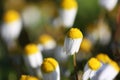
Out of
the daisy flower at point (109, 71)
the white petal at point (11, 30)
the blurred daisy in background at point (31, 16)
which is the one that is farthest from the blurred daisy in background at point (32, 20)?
the daisy flower at point (109, 71)

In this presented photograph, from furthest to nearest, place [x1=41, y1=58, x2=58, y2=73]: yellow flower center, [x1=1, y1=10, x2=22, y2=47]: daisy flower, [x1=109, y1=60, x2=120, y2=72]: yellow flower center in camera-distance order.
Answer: [x1=1, y1=10, x2=22, y2=47]: daisy flower → [x1=109, y1=60, x2=120, y2=72]: yellow flower center → [x1=41, y1=58, x2=58, y2=73]: yellow flower center

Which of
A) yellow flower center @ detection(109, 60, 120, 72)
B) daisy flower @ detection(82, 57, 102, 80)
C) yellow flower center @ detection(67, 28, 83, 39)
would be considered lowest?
yellow flower center @ detection(109, 60, 120, 72)

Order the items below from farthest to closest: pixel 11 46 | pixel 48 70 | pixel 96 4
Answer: pixel 96 4, pixel 11 46, pixel 48 70

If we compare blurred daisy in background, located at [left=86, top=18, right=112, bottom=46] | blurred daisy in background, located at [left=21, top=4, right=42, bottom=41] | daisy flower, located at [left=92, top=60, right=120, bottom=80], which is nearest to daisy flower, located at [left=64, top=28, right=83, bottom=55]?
daisy flower, located at [left=92, top=60, right=120, bottom=80]

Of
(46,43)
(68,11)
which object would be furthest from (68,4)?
(46,43)

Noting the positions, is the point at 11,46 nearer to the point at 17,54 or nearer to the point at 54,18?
the point at 17,54

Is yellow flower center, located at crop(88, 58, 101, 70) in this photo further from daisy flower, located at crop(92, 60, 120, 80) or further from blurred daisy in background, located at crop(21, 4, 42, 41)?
blurred daisy in background, located at crop(21, 4, 42, 41)

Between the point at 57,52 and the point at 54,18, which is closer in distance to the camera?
the point at 57,52

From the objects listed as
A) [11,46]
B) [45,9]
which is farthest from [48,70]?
[45,9]
